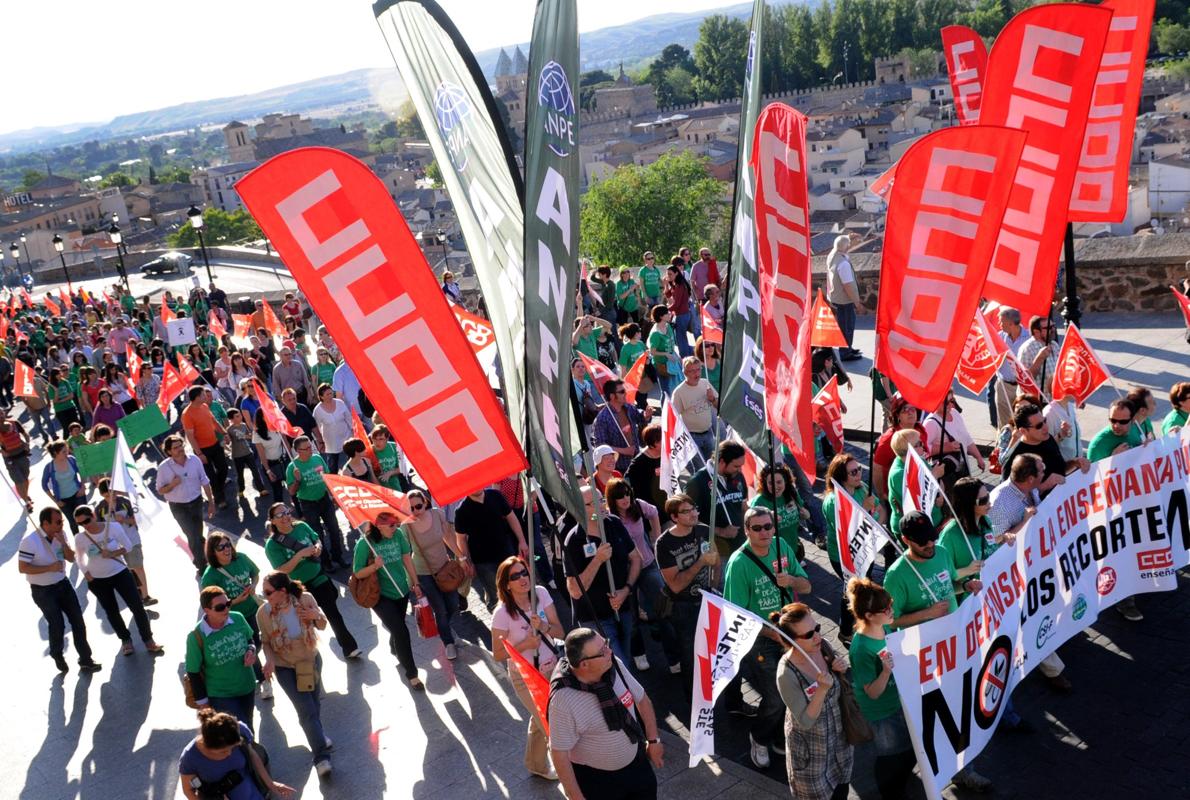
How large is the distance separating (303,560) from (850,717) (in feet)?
15.7

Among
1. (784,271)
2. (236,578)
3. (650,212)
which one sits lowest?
(650,212)

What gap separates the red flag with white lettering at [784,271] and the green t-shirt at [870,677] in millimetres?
1211

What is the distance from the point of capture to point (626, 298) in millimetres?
18891

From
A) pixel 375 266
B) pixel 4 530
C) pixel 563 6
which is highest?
pixel 563 6

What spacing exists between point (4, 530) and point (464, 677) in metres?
9.87

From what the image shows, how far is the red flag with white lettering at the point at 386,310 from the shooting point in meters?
5.51

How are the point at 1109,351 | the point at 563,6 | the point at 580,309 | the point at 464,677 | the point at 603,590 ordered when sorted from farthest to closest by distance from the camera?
the point at 580,309 < the point at 1109,351 < the point at 464,677 < the point at 603,590 < the point at 563,6

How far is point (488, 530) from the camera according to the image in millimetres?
9312

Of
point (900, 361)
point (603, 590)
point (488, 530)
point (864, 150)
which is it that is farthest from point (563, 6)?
point (864, 150)

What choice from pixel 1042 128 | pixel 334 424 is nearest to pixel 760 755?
pixel 1042 128

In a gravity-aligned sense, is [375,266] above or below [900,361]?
above

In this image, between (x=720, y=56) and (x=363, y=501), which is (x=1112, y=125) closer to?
(x=363, y=501)

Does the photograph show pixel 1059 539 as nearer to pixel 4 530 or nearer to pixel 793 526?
pixel 793 526

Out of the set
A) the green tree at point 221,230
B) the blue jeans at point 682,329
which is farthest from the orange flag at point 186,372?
the green tree at point 221,230
